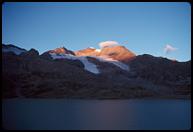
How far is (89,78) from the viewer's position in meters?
57.6

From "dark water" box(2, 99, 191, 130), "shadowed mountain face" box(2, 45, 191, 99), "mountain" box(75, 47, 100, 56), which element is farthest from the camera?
"mountain" box(75, 47, 100, 56)

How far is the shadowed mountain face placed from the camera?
51250 mm

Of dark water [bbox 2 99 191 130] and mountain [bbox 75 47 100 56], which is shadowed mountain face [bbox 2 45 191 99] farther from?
mountain [bbox 75 47 100 56]

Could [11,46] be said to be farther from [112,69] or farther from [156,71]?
[156,71]

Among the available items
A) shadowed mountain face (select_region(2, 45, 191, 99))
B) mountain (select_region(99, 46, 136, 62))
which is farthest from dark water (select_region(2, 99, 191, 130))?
mountain (select_region(99, 46, 136, 62))

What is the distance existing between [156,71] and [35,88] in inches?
1017

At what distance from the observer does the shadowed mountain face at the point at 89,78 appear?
168ft

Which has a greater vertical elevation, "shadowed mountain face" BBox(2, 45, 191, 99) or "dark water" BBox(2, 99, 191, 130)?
"dark water" BBox(2, 99, 191, 130)

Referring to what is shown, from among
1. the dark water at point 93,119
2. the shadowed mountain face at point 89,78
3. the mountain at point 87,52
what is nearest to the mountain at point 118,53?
the mountain at point 87,52

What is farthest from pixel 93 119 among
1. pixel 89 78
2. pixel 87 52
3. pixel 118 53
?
pixel 87 52

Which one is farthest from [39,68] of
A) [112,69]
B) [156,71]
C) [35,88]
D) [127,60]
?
[127,60]

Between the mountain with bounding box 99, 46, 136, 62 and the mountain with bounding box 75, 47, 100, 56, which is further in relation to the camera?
the mountain with bounding box 75, 47, 100, 56

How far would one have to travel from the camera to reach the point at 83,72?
61.5 meters

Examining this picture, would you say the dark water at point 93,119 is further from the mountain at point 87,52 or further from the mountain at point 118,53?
the mountain at point 87,52
